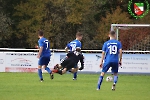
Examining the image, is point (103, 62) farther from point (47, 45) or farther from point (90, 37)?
point (90, 37)

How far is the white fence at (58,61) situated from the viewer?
32.4 meters

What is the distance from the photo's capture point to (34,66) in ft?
109

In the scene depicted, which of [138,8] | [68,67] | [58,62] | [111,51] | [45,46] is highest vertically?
[138,8]

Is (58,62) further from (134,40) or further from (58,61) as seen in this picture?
(134,40)

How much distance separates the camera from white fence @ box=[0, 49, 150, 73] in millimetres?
32375

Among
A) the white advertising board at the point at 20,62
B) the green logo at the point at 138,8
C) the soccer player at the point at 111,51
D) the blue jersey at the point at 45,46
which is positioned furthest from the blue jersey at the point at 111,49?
the white advertising board at the point at 20,62

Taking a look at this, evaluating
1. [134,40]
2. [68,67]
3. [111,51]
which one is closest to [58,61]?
[68,67]

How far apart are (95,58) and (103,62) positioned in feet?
40.2

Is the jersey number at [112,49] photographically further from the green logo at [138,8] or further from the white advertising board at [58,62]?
the white advertising board at [58,62]

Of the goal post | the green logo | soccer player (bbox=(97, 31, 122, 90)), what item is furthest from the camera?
the goal post

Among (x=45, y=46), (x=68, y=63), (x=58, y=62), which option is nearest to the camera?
(x=45, y=46)

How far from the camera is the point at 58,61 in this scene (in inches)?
1297

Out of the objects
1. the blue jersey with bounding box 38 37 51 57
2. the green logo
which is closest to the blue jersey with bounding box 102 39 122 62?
the blue jersey with bounding box 38 37 51 57

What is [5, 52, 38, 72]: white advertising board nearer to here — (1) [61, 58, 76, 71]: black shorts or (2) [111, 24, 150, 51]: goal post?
(2) [111, 24, 150, 51]: goal post
